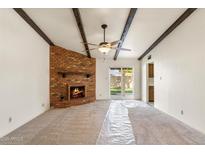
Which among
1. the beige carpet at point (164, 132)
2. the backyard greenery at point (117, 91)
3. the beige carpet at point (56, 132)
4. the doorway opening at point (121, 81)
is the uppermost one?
the doorway opening at point (121, 81)

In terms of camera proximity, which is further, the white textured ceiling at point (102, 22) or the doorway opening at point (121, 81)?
the doorway opening at point (121, 81)

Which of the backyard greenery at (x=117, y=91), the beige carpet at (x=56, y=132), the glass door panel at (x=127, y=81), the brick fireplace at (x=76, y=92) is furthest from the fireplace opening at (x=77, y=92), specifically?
the beige carpet at (x=56, y=132)

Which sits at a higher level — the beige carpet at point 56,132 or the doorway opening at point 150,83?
the doorway opening at point 150,83

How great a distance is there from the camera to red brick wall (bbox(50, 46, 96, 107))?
21.7ft

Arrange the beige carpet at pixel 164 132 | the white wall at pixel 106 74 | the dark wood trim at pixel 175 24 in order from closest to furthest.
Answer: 1. the beige carpet at pixel 164 132
2. the dark wood trim at pixel 175 24
3. the white wall at pixel 106 74

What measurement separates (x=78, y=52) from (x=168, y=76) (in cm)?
440

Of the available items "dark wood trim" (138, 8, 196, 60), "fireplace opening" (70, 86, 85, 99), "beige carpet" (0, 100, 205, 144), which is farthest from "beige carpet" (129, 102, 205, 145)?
"fireplace opening" (70, 86, 85, 99)

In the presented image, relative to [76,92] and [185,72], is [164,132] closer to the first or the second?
[185,72]

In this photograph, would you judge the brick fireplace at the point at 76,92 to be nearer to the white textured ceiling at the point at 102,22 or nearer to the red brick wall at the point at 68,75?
the red brick wall at the point at 68,75

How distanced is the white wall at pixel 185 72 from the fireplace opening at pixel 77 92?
12.5 feet

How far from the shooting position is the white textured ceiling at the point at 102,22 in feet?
13.3

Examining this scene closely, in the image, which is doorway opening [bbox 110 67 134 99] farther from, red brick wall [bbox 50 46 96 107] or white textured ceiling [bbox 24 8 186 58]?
white textured ceiling [bbox 24 8 186 58]

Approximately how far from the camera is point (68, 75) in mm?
7344
